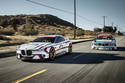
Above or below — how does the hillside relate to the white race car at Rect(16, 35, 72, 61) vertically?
above

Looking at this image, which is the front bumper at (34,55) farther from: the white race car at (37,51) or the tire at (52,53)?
the tire at (52,53)

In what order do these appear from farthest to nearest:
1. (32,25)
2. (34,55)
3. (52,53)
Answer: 1. (32,25)
2. (52,53)
3. (34,55)

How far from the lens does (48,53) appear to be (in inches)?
329

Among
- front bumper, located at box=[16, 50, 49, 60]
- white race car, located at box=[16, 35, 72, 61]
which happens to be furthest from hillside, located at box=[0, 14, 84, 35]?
front bumper, located at box=[16, 50, 49, 60]

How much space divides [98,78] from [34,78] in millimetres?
2237

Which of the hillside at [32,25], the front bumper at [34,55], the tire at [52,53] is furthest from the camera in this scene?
the hillside at [32,25]

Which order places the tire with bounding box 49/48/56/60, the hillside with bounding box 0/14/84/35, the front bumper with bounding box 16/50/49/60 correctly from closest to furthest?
the front bumper with bounding box 16/50/49/60
the tire with bounding box 49/48/56/60
the hillside with bounding box 0/14/84/35

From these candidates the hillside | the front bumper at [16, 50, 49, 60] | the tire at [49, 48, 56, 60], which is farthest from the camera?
the hillside

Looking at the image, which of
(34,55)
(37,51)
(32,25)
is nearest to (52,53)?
(37,51)

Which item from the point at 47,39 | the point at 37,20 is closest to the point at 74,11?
the point at 47,39

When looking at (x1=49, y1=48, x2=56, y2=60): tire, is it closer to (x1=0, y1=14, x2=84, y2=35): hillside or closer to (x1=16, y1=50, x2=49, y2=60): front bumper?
(x1=16, y1=50, x2=49, y2=60): front bumper

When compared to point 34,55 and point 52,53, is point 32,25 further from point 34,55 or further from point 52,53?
point 34,55

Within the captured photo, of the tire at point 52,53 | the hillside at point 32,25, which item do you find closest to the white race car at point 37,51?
the tire at point 52,53

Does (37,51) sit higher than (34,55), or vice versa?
(37,51)
